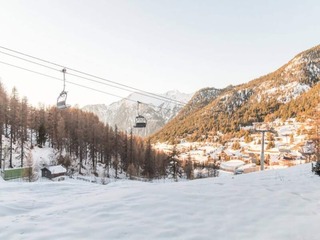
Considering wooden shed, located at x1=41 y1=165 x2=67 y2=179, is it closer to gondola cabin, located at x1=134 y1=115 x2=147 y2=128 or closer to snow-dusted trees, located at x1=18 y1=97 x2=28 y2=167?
snow-dusted trees, located at x1=18 y1=97 x2=28 y2=167

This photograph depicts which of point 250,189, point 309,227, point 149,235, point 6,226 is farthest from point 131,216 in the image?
point 250,189

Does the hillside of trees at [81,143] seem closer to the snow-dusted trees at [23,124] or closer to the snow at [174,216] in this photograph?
the snow-dusted trees at [23,124]

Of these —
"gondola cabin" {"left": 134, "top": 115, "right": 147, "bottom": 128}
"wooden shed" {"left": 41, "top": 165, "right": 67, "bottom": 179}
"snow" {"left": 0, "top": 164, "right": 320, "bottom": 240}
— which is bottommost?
"wooden shed" {"left": 41, "top": 165, "right": 67, "bottom": 179}

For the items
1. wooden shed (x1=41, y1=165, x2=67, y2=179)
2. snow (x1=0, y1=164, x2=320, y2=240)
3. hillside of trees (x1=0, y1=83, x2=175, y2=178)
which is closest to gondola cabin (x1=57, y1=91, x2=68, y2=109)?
snow (x1=0, y1=164, x2=320, y2=240)

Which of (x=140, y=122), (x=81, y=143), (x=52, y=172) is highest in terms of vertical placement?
(x=140, y=122)

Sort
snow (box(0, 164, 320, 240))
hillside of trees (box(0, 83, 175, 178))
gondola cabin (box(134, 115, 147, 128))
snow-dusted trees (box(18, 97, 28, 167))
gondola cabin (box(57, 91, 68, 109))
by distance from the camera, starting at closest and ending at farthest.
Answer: snow (box(0, 164, 320, 240)) < gondola cabin (box(57, 91, 68, 109)) < gondola cabin (box(134, 115, 147, 128)) < snow-dusted trees (box(18, 97, 28, 167)) < hillside of trees (box(0, 83, 175, 178))

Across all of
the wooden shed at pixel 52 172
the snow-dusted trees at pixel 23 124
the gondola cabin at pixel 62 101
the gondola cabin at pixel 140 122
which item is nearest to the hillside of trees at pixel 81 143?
the snow-dusted trees at pixel 23 124

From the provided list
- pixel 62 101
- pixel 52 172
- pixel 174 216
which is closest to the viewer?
pixel 174 216

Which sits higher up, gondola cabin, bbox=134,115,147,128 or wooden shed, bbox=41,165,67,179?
gondola cabin, bbox=134,115,147,128

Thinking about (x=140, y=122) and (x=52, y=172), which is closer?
(x=140, y=122)

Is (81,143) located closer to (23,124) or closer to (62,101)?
(23,124)

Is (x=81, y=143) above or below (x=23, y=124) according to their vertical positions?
below

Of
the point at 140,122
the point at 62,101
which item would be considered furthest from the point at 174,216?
the point at 140,122

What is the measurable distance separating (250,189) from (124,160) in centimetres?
7616
